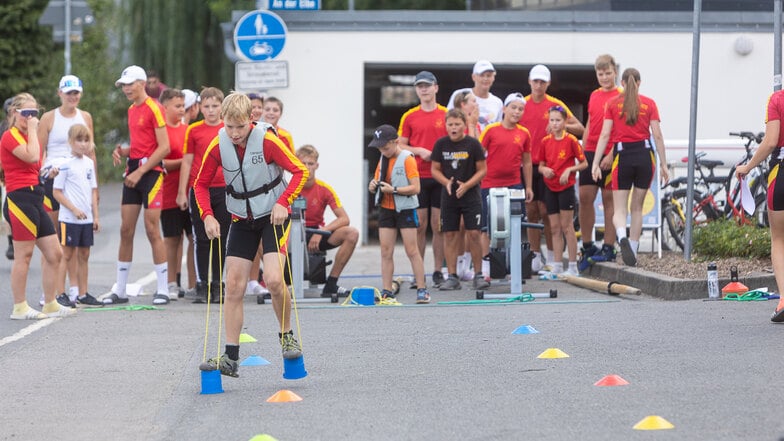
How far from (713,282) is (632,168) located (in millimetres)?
2626

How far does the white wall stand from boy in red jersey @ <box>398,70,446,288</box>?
255 inches

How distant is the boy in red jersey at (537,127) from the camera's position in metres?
14.5

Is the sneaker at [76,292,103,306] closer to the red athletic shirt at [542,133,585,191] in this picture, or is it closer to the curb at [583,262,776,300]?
the red athletic shirt at [542,133,585,191]

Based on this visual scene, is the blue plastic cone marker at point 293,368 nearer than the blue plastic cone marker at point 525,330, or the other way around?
the blue plastic cone marker at point 293,368

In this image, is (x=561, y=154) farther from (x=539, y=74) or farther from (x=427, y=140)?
(x=427, y=140)

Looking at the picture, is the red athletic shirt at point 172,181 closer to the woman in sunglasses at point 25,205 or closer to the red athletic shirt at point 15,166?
the woman in sunglasses at point 25,205

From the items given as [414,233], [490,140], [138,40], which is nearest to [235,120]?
[414,233]

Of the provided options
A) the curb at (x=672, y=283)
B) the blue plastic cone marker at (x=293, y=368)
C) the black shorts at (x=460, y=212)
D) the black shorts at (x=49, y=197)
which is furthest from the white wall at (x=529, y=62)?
the blue plastic cone marker at (x=293, y=368)

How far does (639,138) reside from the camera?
13.6 m

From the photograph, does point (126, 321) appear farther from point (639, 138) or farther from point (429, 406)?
point (639, 138)

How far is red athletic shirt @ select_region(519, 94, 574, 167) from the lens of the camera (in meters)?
14.4

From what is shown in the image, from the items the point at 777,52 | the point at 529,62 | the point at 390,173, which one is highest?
the point at 529,62

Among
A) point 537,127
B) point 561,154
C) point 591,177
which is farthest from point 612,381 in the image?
point 537,127

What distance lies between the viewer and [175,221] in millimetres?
12883
